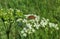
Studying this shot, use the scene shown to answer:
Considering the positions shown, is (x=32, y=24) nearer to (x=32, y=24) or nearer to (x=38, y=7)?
(x=32, y=24)

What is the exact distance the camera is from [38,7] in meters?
4.32

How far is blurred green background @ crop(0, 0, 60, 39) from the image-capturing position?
161 inches

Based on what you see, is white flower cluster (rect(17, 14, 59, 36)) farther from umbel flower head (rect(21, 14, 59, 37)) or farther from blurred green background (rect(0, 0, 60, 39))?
blurred green background (rect(0, 0, 60, 39))

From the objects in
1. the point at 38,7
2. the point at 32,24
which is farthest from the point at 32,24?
the point at 38,7

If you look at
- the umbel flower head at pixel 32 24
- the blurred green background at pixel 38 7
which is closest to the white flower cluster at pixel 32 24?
the umbel flower head at pixel 32 24

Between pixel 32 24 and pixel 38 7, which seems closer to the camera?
pixel 32 24

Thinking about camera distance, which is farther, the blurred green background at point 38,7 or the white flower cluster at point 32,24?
the blurred green background at point 38,7

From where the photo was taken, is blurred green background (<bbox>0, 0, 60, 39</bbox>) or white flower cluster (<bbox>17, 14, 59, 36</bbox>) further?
blurred green background (<bbox>0, 0, 60, 39</bbox>)

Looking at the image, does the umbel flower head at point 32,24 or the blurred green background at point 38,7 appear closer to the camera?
the umbel flower head at point 32,24

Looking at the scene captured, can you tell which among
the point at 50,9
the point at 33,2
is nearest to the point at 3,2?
the point at 33,2

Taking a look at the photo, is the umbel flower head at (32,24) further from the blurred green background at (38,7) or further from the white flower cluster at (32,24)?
the blurred green background at (38,7)

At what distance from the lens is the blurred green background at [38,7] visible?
4.10 m

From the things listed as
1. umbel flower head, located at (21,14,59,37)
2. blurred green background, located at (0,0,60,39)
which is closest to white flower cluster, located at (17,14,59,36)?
umbel flower head, located at (21,14,59,37)

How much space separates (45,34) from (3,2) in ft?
3.55
